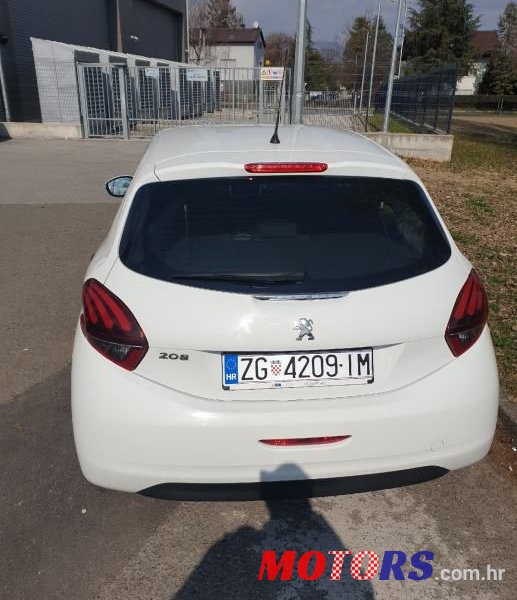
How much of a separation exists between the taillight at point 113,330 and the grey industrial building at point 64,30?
64.6 feet

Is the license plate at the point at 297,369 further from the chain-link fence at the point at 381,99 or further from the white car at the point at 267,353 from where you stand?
the chain-link fence at the point at 381,99

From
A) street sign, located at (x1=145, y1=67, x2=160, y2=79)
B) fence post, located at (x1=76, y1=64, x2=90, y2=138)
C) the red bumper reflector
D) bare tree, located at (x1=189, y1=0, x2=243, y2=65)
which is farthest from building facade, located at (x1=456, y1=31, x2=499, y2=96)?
the red bumper reflector

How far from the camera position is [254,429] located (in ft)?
6.69

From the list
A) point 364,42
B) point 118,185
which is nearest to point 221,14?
point 364,42

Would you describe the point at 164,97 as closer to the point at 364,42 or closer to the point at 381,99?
the point at 381,99

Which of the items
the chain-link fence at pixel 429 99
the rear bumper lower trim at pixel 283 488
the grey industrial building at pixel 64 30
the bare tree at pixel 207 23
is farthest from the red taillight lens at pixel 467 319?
the bare tree at pixel 207 23

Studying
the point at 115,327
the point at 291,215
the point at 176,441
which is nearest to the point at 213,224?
the point at 291,215

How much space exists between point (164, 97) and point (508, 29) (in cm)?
6451

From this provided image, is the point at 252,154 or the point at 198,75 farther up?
the point at 198,75

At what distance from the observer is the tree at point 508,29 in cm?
6169

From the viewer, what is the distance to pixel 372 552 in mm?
2387

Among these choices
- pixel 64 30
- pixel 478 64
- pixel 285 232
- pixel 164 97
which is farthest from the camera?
pixel 478 64

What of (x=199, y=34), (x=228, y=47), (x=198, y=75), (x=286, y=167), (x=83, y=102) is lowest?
(x=83, y=102)

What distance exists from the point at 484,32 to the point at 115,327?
10550cm
